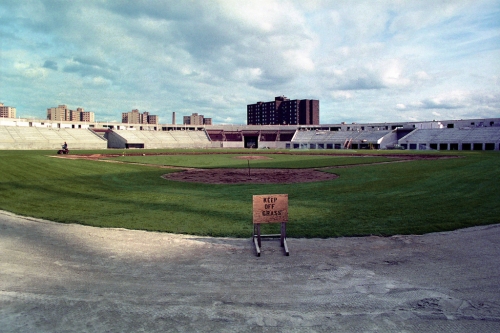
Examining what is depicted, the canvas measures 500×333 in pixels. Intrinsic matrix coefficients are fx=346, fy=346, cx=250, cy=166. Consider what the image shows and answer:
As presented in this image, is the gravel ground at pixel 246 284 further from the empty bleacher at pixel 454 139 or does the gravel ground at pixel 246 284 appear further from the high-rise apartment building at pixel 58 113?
the high-rise apartment building at pixel 58 113

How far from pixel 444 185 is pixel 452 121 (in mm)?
91835

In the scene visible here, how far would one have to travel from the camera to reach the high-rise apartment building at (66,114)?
140500 millimetres

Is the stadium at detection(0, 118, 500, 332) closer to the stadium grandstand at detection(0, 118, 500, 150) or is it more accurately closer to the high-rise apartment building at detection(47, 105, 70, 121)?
the stadium grandstand at detection(0, 118, 500, 150)

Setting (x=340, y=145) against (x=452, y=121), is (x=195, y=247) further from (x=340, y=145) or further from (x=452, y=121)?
(x=452, y=121)

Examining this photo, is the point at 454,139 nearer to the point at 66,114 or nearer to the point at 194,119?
the point at 194,119

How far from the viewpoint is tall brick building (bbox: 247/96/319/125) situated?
158m

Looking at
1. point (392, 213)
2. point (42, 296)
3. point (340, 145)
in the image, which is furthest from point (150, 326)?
point (340, 145)

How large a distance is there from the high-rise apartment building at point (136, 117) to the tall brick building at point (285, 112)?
51.3 metres

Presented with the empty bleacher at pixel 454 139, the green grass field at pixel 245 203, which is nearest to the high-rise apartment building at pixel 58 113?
the empty bleacher at pixel 454 139

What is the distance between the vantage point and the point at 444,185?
17.6 metres

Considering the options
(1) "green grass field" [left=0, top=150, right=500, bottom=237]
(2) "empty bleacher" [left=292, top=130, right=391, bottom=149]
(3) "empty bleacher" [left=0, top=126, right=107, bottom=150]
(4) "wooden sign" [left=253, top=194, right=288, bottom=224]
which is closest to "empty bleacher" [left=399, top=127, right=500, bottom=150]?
(2) "empty bleacher" [left=292, top=130, right=391, bottom=149]

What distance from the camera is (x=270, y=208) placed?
7906 mm

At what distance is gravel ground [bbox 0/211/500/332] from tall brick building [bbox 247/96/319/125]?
477ft

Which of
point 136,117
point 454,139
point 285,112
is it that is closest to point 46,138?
point 136,117
